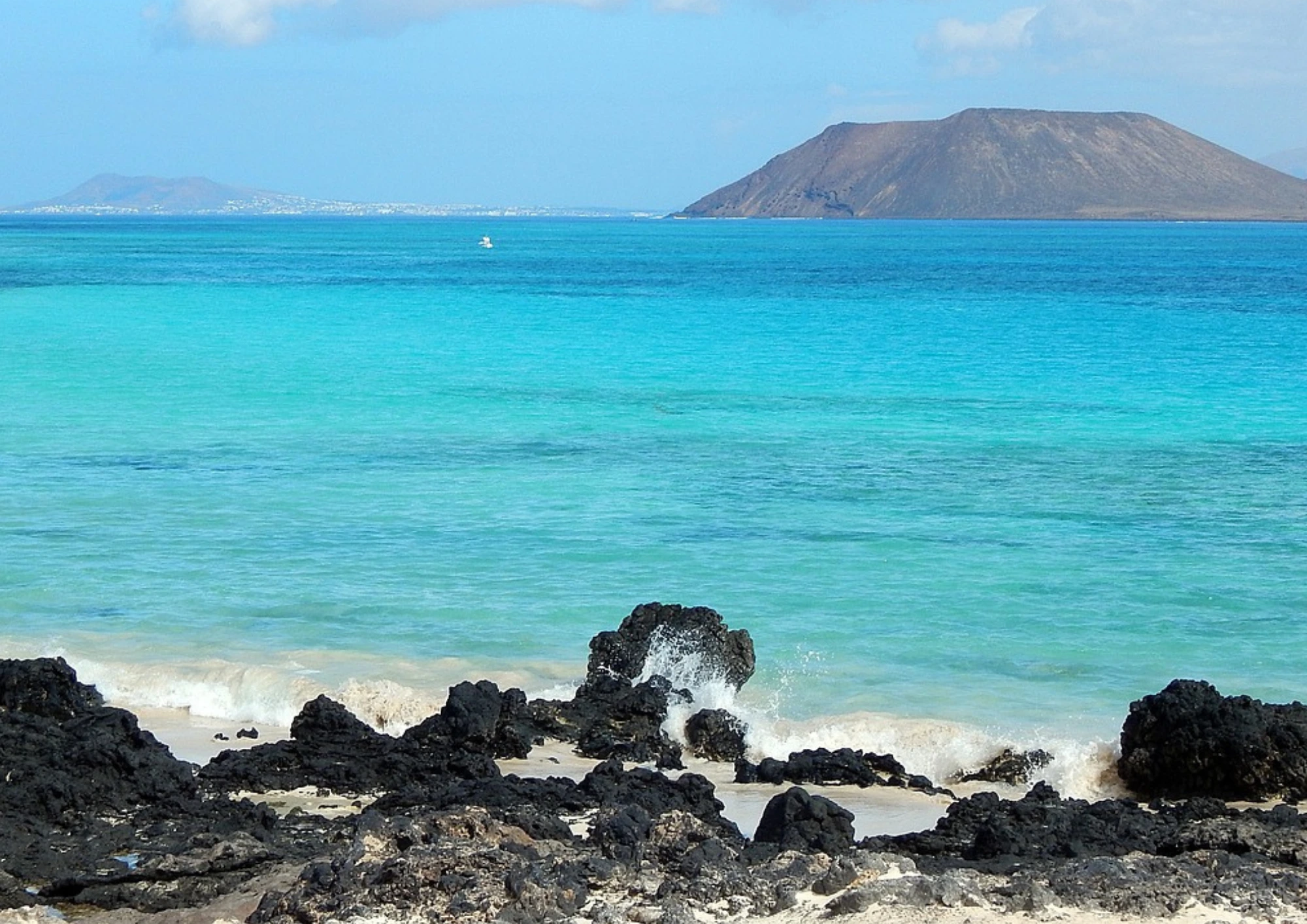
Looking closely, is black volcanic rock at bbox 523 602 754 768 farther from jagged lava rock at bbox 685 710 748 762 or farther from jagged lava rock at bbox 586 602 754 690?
jagged lava rock at bbox 685 710 748 762

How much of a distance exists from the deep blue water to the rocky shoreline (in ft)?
6.42

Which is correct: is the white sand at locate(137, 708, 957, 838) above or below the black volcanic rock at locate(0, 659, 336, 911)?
below

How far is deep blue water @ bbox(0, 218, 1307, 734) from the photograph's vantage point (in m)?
13.3

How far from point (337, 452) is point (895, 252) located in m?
106

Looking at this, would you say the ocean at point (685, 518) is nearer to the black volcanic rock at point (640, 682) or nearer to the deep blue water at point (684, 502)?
the deep blue water at point (684, 502)

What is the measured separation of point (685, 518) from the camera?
18.3 m

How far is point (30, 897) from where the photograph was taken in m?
7.11

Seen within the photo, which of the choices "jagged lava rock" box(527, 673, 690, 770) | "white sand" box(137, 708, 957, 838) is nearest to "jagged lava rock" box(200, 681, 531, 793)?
"white sand" box(137, 708, 957, 838)

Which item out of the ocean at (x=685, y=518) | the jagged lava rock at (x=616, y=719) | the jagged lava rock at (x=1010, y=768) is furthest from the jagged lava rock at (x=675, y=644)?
the jagged lava rock at (x=1010, y=768)

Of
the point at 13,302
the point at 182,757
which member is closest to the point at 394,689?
the point at 182,757

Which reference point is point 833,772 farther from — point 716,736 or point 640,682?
point 640,682

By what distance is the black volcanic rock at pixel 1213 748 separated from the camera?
9352mm

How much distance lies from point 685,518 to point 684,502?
1.03 meters

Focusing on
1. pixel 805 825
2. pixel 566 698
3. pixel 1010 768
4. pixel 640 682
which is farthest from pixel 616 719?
pixel 805 825
